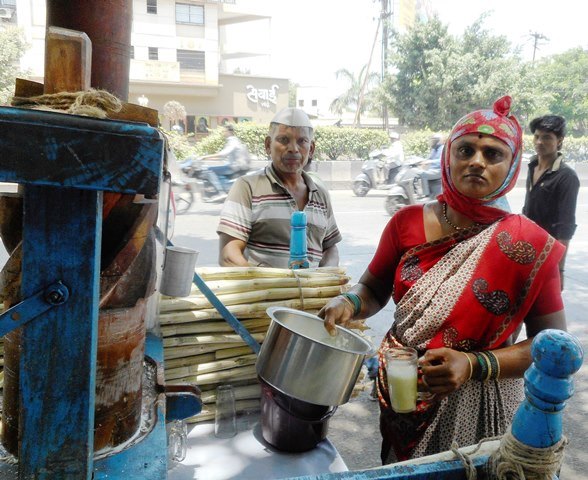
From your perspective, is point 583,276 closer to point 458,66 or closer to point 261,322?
point 261,322

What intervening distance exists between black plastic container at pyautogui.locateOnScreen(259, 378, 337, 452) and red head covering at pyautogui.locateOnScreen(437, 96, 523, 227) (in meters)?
1.01

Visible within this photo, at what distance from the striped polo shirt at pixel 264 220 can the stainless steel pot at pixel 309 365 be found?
1255 mm

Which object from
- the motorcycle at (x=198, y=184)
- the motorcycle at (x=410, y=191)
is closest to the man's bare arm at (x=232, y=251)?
the motorcycle at (x=410, y=191)

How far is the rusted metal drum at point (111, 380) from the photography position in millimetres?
1154

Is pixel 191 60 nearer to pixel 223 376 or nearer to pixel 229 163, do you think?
pixel 229 163

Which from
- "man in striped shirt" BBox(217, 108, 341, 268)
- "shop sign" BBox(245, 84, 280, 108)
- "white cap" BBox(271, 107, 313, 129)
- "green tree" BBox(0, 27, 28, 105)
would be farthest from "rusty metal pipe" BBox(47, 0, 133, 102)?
"shop sign" BBox(245, 84, 280, 108)

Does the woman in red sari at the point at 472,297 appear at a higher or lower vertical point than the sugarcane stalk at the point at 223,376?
higher

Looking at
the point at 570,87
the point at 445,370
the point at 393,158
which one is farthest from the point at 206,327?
the point at 570,87

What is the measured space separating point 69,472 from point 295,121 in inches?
94.6

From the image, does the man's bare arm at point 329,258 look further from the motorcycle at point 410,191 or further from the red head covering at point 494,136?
the motorcycle at point 410,191

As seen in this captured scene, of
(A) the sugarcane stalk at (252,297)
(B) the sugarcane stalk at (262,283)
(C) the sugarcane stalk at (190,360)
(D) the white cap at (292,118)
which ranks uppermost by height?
(D) the white cap at (292,118)

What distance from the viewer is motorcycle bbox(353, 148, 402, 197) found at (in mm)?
13047

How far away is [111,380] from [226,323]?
1205 mm

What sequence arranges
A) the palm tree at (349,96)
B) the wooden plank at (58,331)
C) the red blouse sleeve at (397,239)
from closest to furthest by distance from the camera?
the wooden plank at (58,331) < the red blouse sleeve at (397,239) < the palm tree at (349,96)
